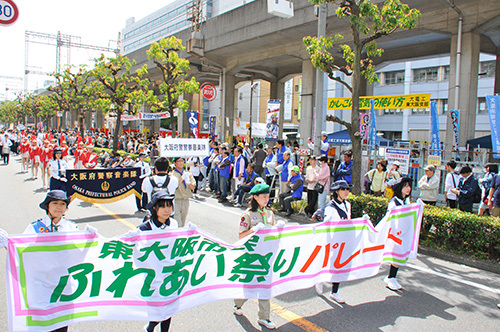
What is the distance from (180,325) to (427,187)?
7.54 m

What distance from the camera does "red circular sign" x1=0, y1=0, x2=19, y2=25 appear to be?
22.8 ft

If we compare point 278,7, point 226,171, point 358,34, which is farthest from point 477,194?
point 278,7

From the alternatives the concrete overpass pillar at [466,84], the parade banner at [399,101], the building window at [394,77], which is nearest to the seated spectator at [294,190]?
the parade banner at [399,101]

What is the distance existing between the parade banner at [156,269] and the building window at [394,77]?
4178 cm

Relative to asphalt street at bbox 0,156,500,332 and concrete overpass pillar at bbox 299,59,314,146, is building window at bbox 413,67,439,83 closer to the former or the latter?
concrete overpass pillar at bbox 299,59,314,146

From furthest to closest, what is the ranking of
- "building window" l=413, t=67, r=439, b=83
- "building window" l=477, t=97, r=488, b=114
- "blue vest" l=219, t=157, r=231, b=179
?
"building window" l=413, t=67, r=439, b=83 < "building window" l=477, t=97, r=488, b=114 < "blue vest" l=219, t=157, r=231, b=179

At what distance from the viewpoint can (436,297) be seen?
5414mm

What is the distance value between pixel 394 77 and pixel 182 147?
38.6 meters

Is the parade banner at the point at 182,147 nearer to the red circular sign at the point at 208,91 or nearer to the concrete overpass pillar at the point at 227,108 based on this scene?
the red circular sign at the point at 208,91

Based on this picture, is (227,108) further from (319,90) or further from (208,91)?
(319,90)

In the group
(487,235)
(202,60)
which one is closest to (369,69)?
(487,235)

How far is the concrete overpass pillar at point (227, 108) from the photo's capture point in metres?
28.3

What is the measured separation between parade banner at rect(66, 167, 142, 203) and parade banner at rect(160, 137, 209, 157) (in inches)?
57.7

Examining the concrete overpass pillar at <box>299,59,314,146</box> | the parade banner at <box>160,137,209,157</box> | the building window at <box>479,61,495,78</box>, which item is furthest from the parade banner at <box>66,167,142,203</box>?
the building window at <box>479,61,495,78</box>
